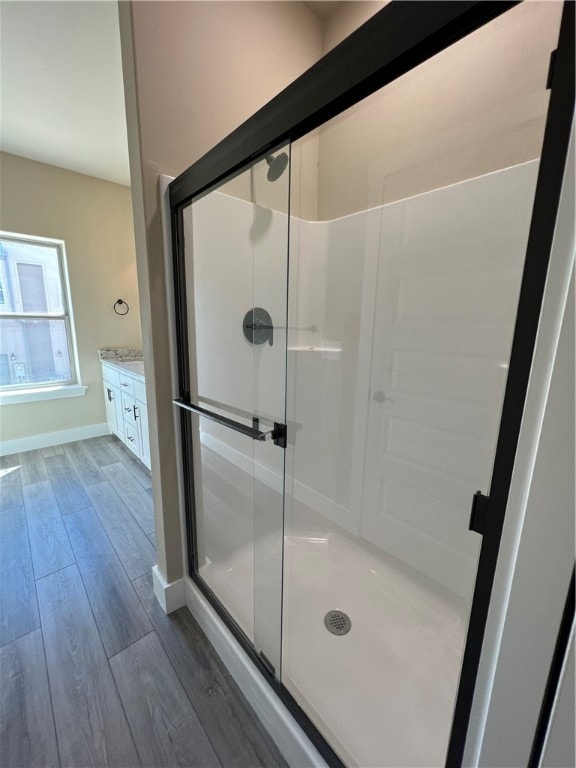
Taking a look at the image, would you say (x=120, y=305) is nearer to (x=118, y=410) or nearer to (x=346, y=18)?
(x=118, y=410)

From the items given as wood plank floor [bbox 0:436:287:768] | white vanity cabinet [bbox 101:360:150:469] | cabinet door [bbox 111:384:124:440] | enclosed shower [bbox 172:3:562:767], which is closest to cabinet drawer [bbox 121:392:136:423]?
white vanity cabinet [bbox 101:360:150:469]

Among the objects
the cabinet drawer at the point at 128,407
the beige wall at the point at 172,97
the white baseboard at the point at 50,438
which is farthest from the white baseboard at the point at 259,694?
the white baseboard at the point at 50,438

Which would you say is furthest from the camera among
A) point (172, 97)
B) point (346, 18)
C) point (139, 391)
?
point (139, 391)

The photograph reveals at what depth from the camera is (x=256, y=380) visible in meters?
1.29

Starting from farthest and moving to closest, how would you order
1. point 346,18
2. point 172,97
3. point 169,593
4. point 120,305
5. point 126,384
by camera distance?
point 120,305 < point 126,384 < point 346,18 < point 169,593 < point 172,97

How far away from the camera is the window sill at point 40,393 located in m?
3.02

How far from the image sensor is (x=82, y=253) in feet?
10.5

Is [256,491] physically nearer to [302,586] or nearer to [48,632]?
[302,586]

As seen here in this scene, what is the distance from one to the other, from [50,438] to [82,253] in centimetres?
196

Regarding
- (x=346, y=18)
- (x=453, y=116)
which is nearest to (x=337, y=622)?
(x=453, y=116)

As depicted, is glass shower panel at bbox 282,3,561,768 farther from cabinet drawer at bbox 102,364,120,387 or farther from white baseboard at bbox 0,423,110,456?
white baseboard at bbox 0,423,110,456

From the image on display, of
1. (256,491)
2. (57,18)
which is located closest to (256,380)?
(256,491)

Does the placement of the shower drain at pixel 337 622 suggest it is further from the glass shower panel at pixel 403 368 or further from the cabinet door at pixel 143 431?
the cabinet door at pixel 143 431

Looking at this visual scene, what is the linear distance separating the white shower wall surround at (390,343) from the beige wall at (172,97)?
18 cm
